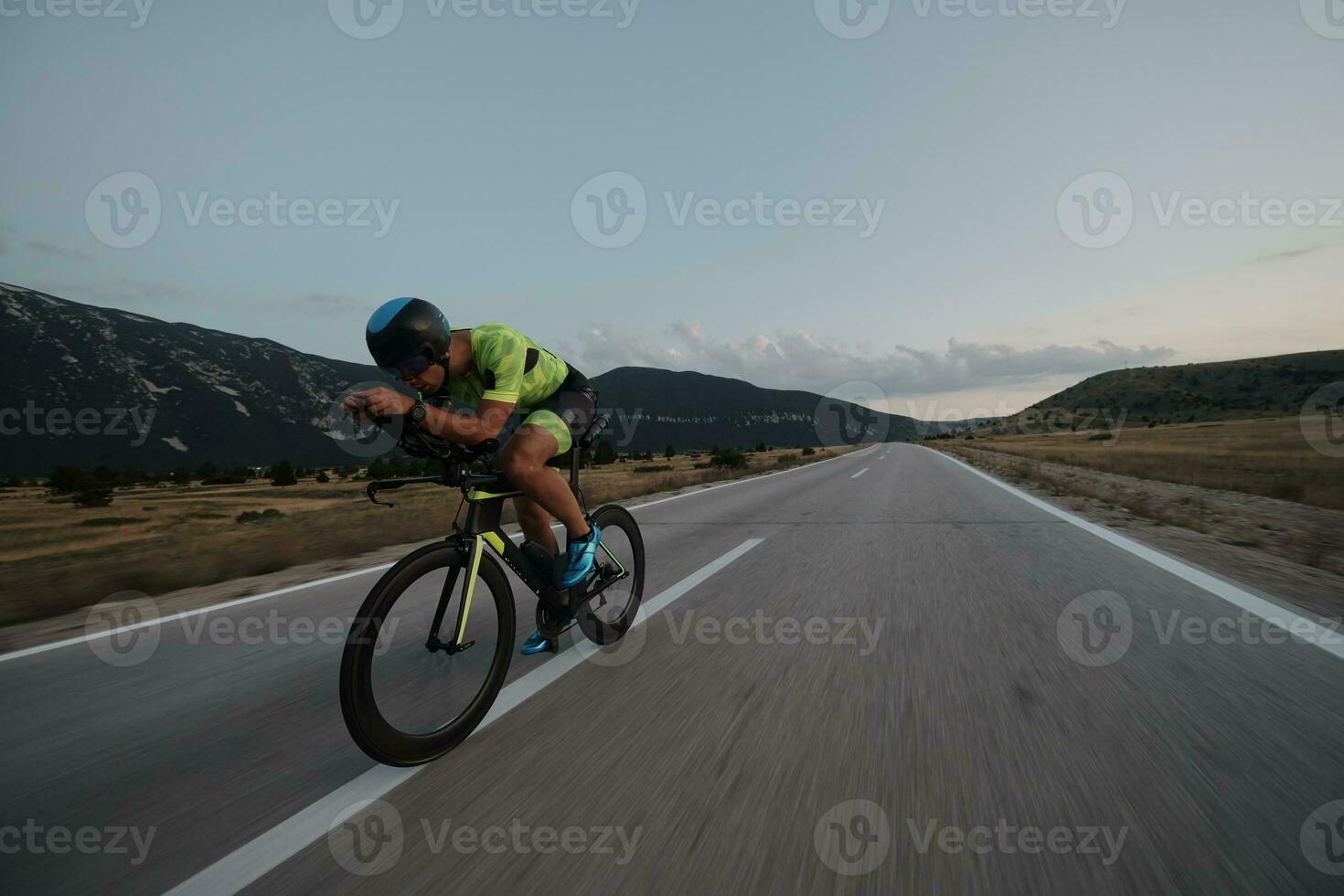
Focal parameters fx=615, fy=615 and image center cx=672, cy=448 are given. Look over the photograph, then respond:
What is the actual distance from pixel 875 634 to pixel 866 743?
58.6 inches

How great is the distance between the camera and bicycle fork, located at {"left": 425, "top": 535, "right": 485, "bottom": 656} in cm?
281

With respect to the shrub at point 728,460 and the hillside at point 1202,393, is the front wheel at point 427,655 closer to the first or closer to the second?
the shrub at point 728,460

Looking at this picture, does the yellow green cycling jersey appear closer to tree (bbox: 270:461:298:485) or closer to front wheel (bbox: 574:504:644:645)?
front wheel (bbox: 574:504:644:645)

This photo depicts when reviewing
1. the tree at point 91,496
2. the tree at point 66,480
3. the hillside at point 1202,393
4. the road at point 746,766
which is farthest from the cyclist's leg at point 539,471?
the hillside at point 1202,393

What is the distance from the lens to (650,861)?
1.74 m

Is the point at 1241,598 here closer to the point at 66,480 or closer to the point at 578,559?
the point at 578,559

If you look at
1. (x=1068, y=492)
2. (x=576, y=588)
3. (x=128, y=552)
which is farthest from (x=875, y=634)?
(x=1068, y=492)

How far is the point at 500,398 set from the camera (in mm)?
2807

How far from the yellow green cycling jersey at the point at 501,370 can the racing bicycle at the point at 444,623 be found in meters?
0.26

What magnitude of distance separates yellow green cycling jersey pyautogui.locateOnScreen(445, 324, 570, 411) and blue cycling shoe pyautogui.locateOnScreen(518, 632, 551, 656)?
139 cm

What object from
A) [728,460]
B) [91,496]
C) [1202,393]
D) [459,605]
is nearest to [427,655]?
[459,605]

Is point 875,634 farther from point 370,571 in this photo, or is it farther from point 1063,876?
point 370,571

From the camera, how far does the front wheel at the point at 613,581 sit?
3.72m

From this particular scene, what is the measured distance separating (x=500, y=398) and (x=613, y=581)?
1.59 metres
